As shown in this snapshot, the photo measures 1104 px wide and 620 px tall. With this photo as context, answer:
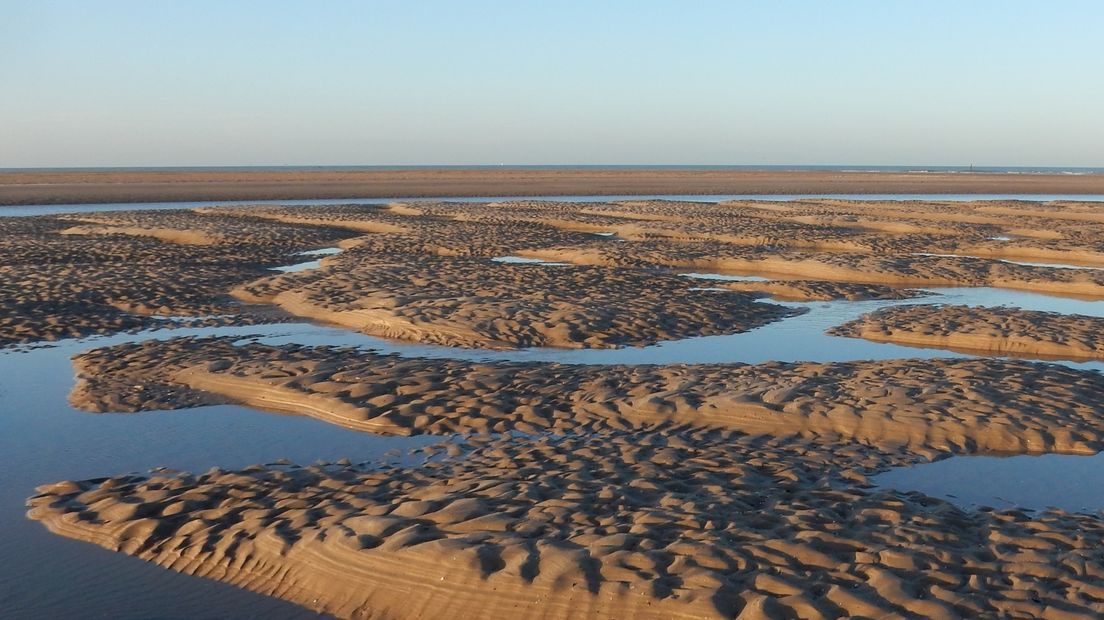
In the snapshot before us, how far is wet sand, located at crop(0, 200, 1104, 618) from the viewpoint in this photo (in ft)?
19.7

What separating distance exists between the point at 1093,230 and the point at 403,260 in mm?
24477

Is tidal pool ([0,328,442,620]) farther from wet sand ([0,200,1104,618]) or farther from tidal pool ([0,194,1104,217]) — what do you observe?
tidal pool ([0,194,1104,217])

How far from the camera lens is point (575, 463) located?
8.34 metres

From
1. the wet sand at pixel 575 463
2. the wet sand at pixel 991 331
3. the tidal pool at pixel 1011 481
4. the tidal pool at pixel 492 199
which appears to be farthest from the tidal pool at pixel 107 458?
the tidal pool at pixel 492 199

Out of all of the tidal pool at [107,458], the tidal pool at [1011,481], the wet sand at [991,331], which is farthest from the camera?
the wet sand at [991,331]

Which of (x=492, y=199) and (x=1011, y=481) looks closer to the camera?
(x=1011, y=481)

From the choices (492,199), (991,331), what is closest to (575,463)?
(991,331)

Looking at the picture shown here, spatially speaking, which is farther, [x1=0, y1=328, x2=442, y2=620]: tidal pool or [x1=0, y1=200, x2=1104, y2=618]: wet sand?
[x1=0, y1=328, x2=442, y2=620]: tidal pool

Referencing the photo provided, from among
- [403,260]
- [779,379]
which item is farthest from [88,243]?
[779,379]

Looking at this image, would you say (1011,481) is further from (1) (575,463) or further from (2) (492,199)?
(2) (492,199)

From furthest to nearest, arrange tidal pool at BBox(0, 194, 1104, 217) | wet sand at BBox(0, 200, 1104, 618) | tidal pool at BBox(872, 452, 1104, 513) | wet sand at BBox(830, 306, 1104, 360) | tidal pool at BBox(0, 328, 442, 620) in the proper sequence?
tidal pool at BBox(0, 194, 1104, 217) < wet sand at BBox(830, 306, 1104, 360) < tidal pool at BBox(872, 452, 1104, 513) < tidal pool at BBox(0, 328, 442, 620) < wet sand at BBox(0, 200, 1104, 618)

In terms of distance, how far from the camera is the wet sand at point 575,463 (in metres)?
5.99

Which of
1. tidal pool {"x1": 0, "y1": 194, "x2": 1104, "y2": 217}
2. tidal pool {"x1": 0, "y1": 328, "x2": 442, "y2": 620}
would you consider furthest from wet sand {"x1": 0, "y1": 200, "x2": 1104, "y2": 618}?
tidal pool {"x1": 0, "y1": 194, "x2": 1104, "y2": 217}

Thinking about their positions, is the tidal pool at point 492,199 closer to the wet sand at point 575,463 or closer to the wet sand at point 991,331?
the wet sand at point 575,463
